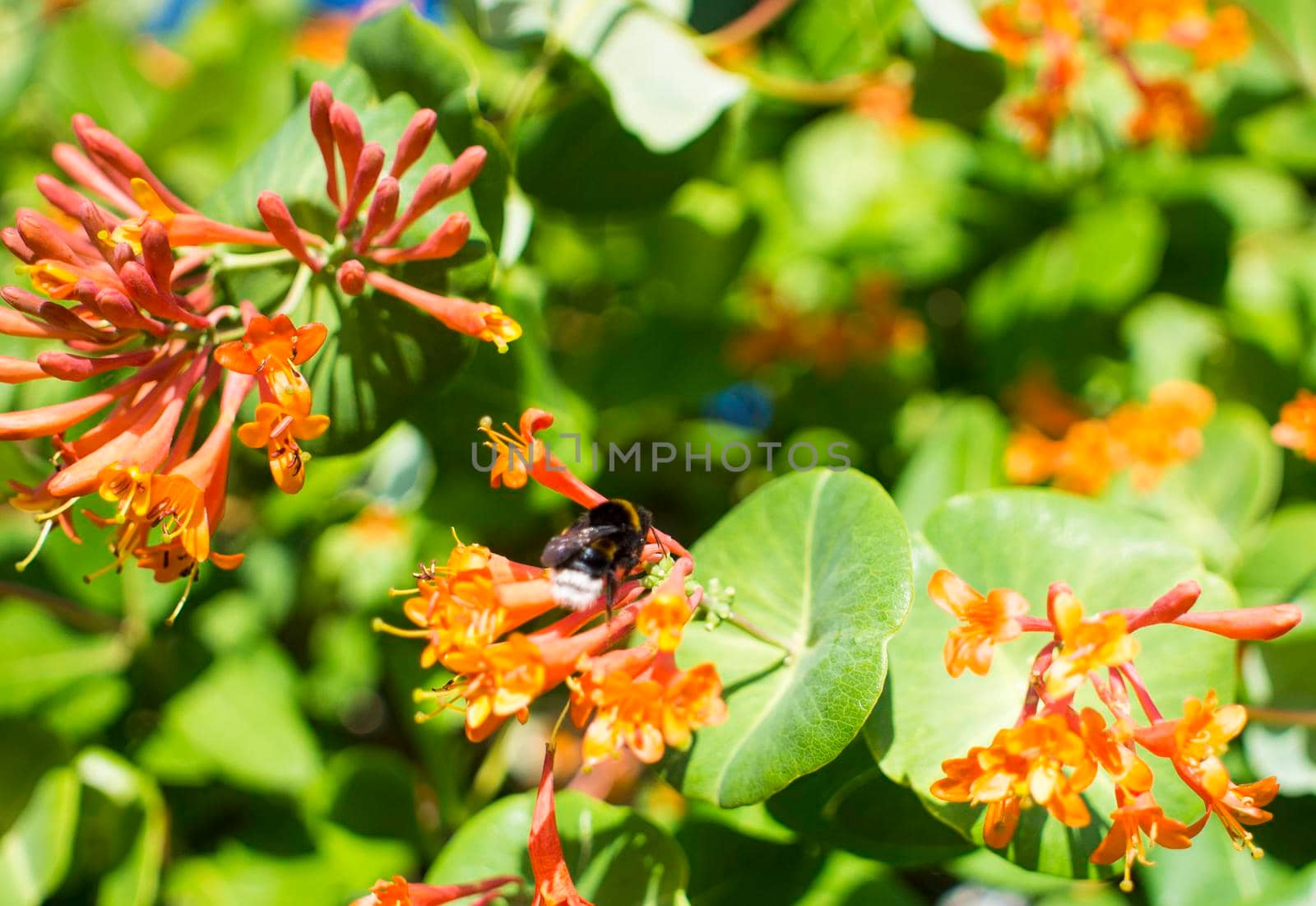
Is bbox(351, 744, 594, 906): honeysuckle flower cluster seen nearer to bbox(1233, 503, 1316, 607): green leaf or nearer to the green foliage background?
the green foliage background

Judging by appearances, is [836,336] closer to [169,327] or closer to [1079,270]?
[1079,270]

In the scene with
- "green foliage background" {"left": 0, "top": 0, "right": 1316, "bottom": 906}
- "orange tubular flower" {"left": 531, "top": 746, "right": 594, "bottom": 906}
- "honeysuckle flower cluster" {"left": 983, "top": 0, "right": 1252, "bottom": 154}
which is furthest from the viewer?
"honeysuckle flower cluster" {"left": 983, "top": 0, "right": 1252, "bottom": 154}

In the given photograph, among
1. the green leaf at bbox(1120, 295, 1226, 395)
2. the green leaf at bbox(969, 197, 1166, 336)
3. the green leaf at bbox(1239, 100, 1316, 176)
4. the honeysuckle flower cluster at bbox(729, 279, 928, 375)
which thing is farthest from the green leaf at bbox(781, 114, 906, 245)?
the green leaf at bbox(1239, 100, 1316, 176)

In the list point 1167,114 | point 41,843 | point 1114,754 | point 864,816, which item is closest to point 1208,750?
point 1114,754

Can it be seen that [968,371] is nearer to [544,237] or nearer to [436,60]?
[544,237]

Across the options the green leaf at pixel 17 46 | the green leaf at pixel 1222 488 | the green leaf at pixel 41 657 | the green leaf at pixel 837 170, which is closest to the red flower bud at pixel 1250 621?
the green leaf at pixel 1222 488

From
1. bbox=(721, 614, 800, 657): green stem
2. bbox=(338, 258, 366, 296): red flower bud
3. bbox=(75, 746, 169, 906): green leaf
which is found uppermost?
bbox=(338, 258, 366, 296): red flower bud

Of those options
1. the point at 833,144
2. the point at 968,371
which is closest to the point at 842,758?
the point at 968,371

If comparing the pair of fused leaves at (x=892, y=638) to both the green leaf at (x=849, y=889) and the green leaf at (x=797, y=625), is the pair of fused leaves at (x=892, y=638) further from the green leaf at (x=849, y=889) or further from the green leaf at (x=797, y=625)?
the green leaf at (x=849, y=889)

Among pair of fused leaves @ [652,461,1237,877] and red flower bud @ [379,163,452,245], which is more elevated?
red flower bud @ [379,163,452,245]
